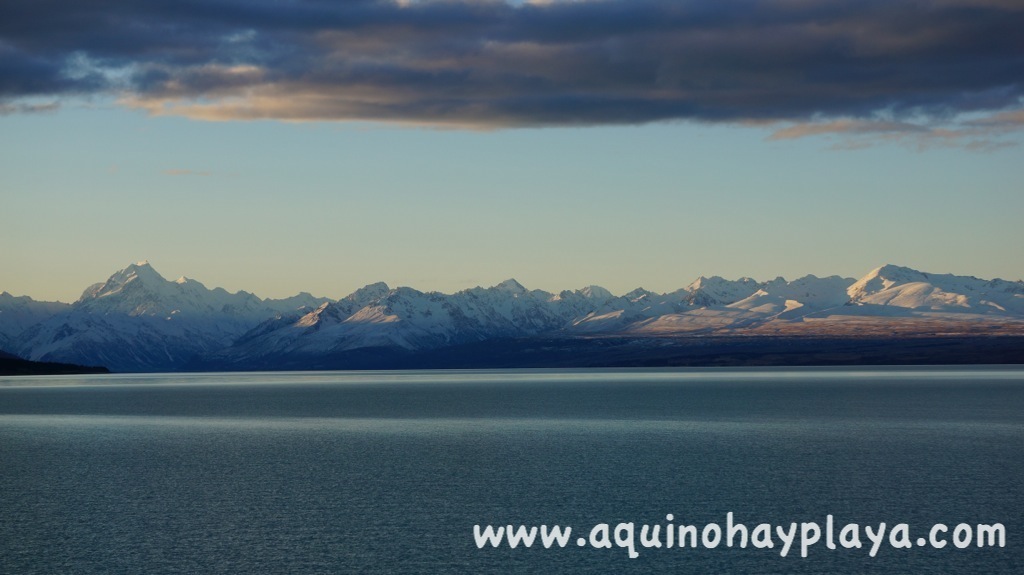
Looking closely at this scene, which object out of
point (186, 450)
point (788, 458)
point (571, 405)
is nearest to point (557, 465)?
point (788, 458)

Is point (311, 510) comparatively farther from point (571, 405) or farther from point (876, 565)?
point (571, 405)

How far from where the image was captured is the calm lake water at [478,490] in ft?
136

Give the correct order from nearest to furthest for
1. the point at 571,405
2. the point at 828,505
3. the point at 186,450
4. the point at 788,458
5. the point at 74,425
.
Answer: the point at 828,505 < the point at 788,458 < the point at 186,450 < the point at 74,425 < the point at 571,405

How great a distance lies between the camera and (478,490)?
2281 inches

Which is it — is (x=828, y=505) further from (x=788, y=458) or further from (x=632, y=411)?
(x=632, y=411)

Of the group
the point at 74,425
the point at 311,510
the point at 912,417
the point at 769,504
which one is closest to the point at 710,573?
the point at 769,504

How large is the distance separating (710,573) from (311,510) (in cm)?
1980

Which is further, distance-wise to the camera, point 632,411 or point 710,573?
point 632,411

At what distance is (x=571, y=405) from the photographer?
496 ft

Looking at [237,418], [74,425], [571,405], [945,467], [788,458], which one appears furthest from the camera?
[571,405]

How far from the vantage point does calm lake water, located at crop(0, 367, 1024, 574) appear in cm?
4131

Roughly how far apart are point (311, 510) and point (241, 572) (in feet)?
41.6

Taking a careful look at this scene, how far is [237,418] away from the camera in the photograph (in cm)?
12744

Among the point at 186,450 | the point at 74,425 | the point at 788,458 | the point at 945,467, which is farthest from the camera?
the point at 74,425
